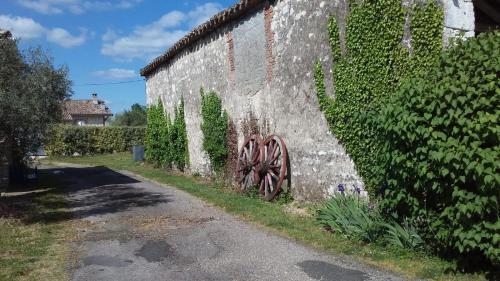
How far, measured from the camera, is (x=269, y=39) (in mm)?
11539

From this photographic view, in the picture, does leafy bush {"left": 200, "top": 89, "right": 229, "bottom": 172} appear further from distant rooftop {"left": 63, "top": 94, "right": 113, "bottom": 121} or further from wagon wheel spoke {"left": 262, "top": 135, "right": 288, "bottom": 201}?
distant rooftop {"left": 63, "top": 94, "right": 113, "bottom": 121}

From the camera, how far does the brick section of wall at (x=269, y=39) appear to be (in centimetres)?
1146

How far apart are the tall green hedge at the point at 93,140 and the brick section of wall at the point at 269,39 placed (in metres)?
25.2

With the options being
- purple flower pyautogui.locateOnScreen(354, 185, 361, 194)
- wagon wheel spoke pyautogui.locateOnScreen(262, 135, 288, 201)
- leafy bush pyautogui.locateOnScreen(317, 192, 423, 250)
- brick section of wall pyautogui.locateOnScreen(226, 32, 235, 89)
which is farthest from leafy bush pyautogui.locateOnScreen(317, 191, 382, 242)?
brick section of wall pyautogui.locateOnScreen(226, 32, 235, 89)

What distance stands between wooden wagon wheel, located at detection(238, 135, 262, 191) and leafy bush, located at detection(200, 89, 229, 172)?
5.52ft

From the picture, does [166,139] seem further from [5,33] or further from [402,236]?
[402,236]

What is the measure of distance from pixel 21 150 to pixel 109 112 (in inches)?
2503

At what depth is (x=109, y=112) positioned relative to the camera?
74750 mm

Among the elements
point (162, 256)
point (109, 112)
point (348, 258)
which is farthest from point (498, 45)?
point (109, 112)

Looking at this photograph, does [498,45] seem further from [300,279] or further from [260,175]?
[260,175]

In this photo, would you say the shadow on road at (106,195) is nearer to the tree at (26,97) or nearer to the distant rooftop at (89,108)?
the tree at (26,97)

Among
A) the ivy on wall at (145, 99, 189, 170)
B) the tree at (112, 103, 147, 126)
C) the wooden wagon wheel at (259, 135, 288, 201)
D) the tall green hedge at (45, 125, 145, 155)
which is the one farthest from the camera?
the tree at (112, 103, 147, 126)

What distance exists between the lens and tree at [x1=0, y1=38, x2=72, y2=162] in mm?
10117

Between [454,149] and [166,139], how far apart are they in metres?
15.8
